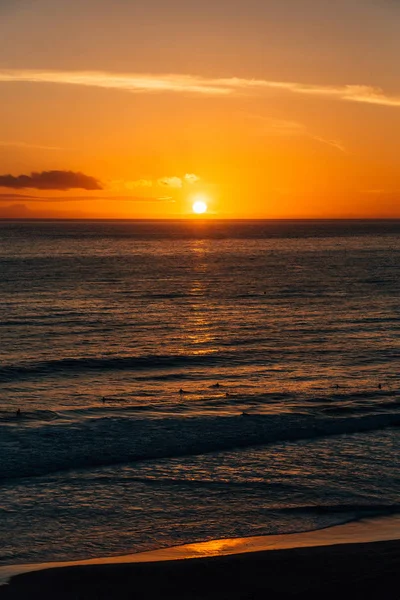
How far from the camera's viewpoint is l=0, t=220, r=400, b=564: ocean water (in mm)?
18953

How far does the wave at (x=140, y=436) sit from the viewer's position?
2388 cm

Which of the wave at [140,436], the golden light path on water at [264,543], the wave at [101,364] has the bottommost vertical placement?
the golden light path on water at [264,543]

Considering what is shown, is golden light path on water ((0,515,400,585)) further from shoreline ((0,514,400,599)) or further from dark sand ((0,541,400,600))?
dark sand ((0,541,400,600))

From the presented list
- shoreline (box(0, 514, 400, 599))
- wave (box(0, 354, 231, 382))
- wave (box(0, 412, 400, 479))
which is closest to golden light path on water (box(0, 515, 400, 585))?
shoreline (box(0, 514, 400, 599))

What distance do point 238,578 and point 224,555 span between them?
1190mm

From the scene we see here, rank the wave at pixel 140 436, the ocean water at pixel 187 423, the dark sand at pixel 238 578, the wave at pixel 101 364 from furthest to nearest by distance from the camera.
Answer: the wave at pixel 101 364 → the wave at pixel 140 436 → the ocean water at pixel 187 423 → the dark sand at pixel 238 578

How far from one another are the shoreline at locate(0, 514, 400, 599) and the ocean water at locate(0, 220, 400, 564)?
0.52m

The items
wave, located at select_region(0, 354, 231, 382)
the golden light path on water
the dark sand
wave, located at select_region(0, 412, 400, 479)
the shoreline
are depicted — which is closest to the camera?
the dark sand

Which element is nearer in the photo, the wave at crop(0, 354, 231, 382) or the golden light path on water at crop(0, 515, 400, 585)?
the golden light path on water at crop(0, 515, 400, 585)

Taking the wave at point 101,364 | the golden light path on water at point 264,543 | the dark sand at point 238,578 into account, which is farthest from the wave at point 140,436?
the wave at point 101,364

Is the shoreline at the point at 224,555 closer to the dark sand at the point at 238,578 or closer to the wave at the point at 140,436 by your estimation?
the dark sand at the point at 238,578

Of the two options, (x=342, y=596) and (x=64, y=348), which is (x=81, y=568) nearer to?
(x=342, y=596)

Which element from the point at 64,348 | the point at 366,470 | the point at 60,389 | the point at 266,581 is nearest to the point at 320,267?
the point at 64,348

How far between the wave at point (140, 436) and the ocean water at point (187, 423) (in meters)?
0.08
